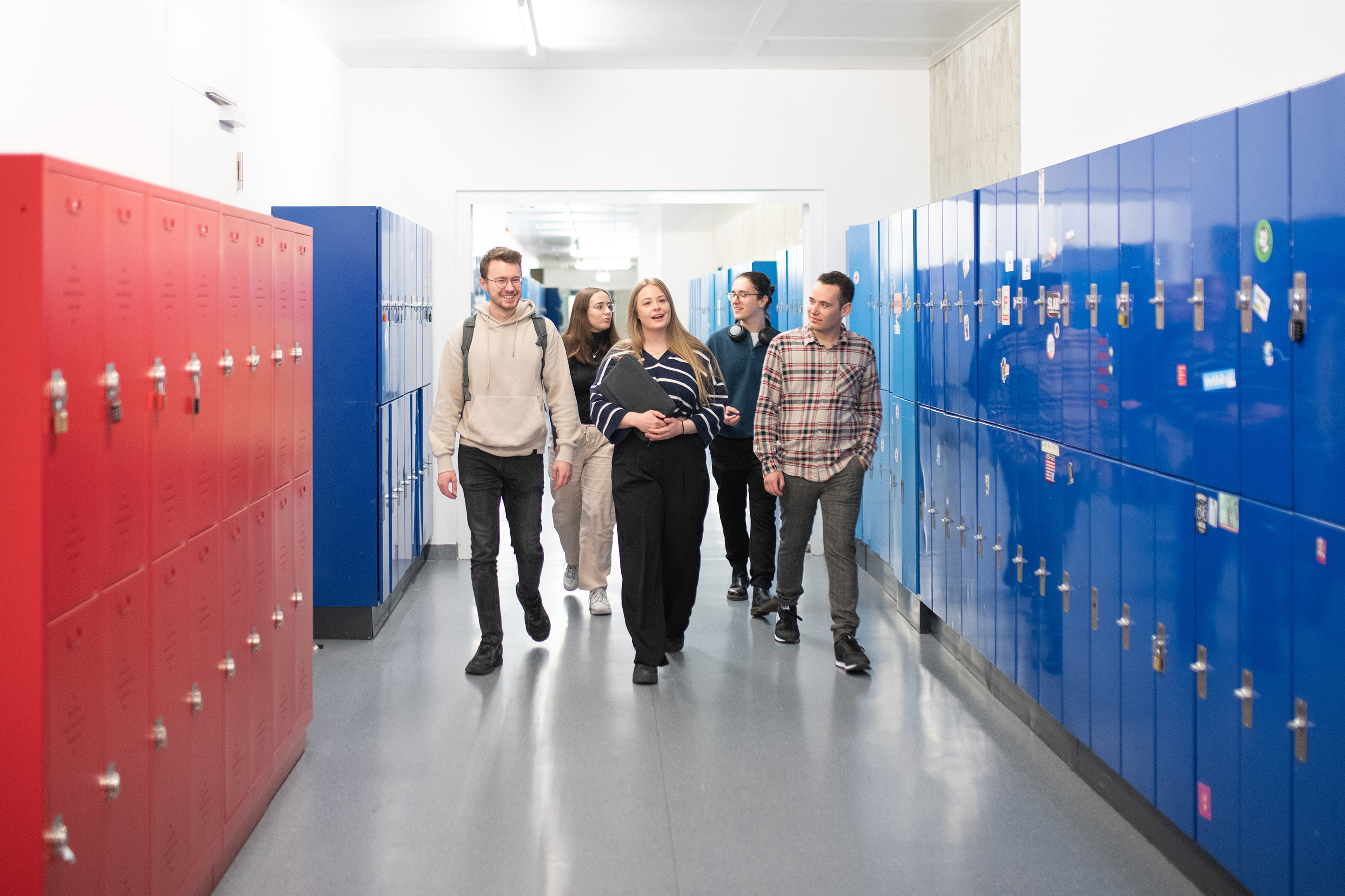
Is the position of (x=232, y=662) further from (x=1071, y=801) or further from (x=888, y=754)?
(x=1071, y=801)

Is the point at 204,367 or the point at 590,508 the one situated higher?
the point at 204,367

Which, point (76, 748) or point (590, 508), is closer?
point (76, 748)

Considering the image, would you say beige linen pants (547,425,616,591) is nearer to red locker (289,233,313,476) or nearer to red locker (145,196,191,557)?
red locker (289,233,313,476)

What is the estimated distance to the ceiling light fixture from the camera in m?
5.12

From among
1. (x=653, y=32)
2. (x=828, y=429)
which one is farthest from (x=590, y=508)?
(x=653, y=32)

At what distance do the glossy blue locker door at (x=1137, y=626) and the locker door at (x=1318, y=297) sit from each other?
62 centimetres

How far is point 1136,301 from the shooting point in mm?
2795

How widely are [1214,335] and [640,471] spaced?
2.12 metres

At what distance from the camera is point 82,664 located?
1.88m

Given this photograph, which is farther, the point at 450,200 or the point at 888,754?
the point at 450,200

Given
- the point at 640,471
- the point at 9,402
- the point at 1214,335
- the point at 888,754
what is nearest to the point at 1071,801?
the point at 888,754

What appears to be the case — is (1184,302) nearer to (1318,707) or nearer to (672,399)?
(1318,707)

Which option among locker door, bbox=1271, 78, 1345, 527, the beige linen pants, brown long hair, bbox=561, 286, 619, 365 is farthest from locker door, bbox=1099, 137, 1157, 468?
brown long hair, bbox=561, 286, 619, 365

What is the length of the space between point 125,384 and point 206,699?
86 centimetres
